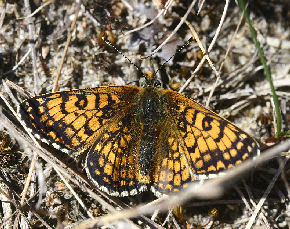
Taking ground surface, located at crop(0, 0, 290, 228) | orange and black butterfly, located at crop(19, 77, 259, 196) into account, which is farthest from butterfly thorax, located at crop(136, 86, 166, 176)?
ground surface, located at crop(0, 0, 290, 228)

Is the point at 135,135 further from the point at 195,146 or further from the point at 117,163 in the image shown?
the point at 195,146

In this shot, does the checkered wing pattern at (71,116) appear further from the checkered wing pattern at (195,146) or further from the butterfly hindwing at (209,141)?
the butterfly hindwing at (209,141)

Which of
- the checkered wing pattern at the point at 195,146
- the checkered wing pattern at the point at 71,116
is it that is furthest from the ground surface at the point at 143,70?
the checkered wing pattern at the point at 195,146

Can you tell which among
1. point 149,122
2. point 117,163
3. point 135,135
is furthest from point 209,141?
point 117,163

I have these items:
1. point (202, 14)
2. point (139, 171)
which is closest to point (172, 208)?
point (139, 171)

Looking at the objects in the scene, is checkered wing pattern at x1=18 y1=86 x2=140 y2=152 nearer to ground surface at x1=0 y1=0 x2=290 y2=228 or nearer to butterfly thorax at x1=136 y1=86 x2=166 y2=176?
butterfly thorax at x1=136 y1=86 x2=166 y2=176

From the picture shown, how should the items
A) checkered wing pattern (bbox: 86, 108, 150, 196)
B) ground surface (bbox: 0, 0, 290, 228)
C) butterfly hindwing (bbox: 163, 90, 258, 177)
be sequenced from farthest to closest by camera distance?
1. ground surface (bbox: 0, 0, 290, 228)
2. checkered wing pattern (bbox: 86, 108, 150, 196)
3. butterfly hindwing (bbox: 163, 90, 258, 177)

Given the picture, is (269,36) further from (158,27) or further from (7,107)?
(7,107)

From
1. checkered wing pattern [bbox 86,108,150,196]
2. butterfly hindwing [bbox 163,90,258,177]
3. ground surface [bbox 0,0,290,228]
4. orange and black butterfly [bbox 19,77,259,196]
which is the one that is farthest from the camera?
ground surface [bbox 0,0,290,228]
